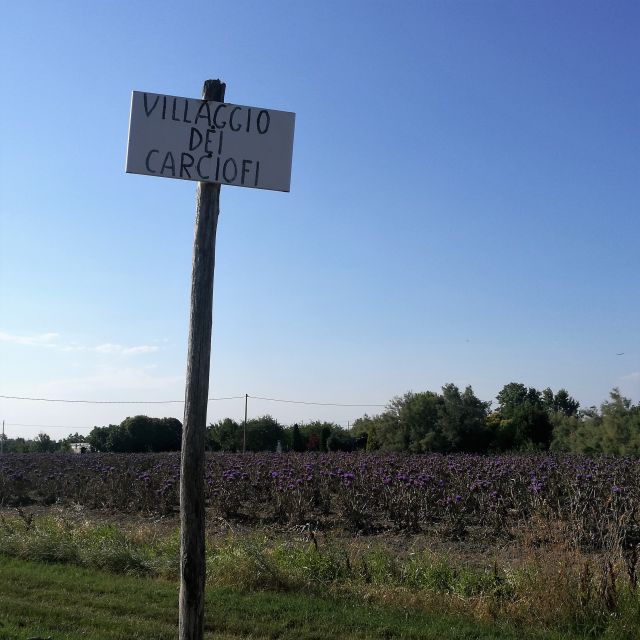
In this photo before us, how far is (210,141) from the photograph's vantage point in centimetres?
437

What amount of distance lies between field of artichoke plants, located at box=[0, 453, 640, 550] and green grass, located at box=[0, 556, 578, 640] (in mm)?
2817

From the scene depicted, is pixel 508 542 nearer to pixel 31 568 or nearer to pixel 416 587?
pixel 416 587

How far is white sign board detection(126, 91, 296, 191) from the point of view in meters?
4.31

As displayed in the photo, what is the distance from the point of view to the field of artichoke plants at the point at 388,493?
35.4 feet

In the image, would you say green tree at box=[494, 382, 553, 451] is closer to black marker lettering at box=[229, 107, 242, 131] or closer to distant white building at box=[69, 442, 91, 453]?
distant white building at box=[69, 442, 91, 453]

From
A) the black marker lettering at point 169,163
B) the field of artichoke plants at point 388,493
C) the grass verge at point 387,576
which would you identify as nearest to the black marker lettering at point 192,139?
the black marker lettering at point 169,163

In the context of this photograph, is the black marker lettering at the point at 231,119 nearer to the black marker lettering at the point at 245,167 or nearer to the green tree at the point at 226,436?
the black marker lettering at the point at 245,167

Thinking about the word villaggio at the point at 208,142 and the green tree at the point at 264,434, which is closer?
the word villaggio at the point at 208,142

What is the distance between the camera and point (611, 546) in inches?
271

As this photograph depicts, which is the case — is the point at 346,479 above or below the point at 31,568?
above

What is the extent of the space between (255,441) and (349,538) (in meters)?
30.0

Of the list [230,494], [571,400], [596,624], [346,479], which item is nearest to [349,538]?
[346,479]

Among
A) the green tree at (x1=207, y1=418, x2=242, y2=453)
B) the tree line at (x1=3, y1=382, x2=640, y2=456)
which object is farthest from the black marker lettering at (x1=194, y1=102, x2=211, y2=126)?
the green tree at (x1=207, y1=418, x2=242, y2=453)

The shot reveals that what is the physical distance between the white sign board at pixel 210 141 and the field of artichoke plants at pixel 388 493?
19.8ft
